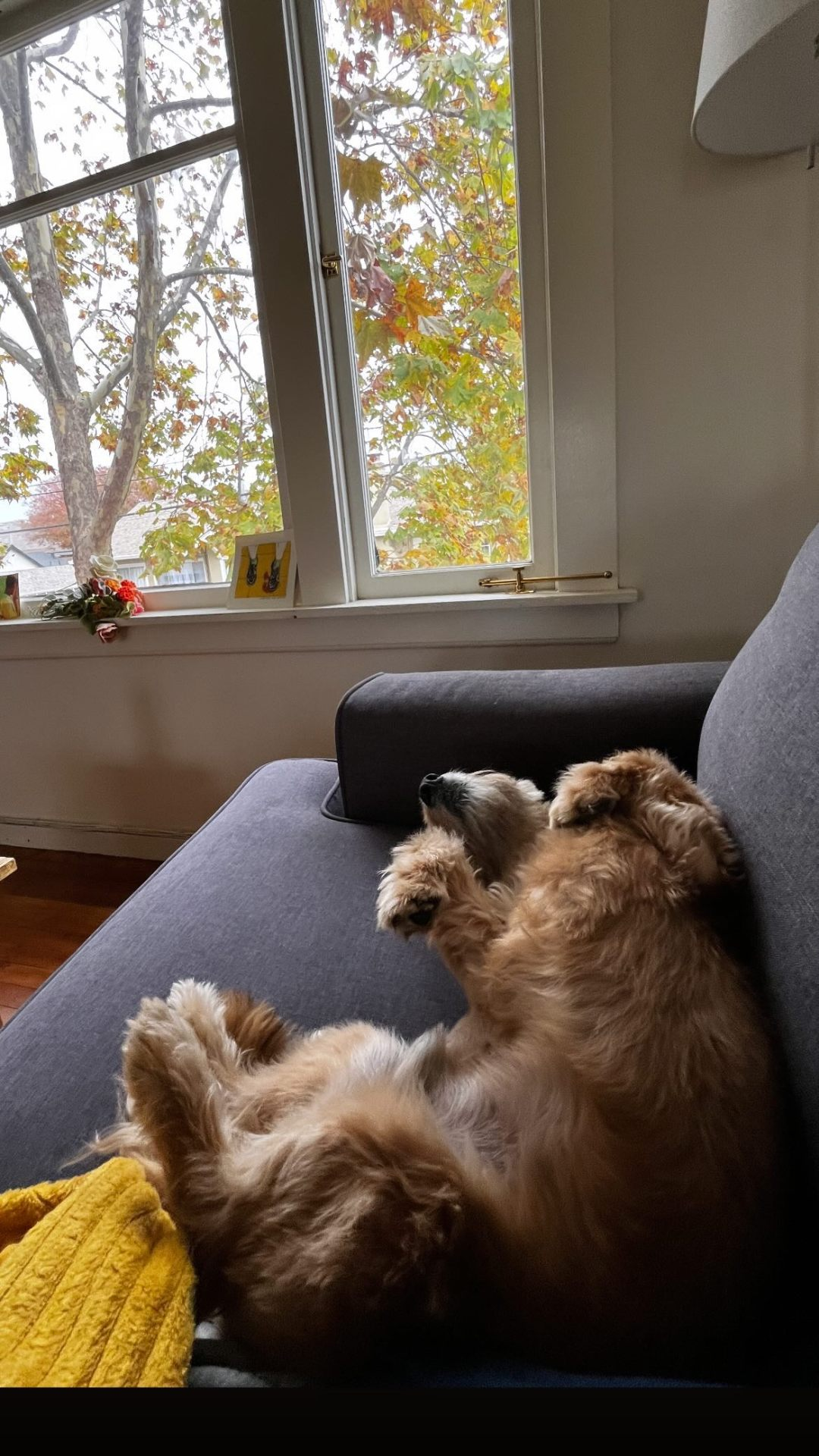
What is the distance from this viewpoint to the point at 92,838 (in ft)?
8.75

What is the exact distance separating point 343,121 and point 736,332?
1.07 metres

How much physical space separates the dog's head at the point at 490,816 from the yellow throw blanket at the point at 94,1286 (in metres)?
0.58

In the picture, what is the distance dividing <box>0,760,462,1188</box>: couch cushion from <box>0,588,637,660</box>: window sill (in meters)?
0.70


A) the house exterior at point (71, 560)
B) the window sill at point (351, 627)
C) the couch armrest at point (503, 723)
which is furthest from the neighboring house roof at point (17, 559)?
the couch armrest at point (503, 723)

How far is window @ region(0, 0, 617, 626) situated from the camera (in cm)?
167

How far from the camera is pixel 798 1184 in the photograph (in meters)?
0.62

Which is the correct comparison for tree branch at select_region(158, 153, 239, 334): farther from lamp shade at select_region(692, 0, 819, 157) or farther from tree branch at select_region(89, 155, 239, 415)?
lamp shade at select_region(692, 0, 819, 157)

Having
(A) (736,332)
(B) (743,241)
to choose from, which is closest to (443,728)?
(A) (736,332)

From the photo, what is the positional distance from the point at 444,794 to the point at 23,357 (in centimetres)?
222

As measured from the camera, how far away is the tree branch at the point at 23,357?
7.93 feet

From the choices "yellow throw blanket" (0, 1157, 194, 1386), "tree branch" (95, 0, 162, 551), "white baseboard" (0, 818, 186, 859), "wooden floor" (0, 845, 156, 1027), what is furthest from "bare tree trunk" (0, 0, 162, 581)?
"yellow throw blanket" (0, 1157, 194, 1386)

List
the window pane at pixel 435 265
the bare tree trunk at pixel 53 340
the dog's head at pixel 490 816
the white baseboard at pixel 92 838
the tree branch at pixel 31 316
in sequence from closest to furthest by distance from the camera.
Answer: the dog's head at pixel 490 816 → the window pane at pixel 435 265 → the bare tree trunk at pixel 53 340 → the tree branch at pixel 31 316 → the white baseboard at pixel 92 838

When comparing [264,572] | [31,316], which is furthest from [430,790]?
[31,316]

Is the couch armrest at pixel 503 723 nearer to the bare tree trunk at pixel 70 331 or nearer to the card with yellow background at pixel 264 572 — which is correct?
the card with yellow background at pixel 264 572
